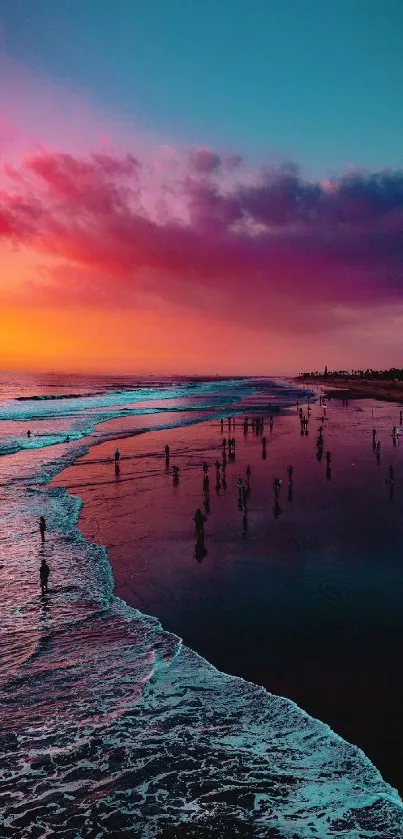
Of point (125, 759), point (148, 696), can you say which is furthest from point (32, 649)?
point (125, 759)

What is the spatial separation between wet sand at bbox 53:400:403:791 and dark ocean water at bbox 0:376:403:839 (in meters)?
0.54

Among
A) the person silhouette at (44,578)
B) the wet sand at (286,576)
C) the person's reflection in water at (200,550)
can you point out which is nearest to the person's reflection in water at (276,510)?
the wet sand at (286,576)

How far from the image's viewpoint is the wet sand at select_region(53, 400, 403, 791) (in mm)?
7941

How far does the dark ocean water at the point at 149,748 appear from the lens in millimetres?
5641

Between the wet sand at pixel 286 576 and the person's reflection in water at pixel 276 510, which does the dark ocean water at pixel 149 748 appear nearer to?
the wet sand at pixel 286 576

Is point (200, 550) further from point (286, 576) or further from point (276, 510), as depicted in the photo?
point (276, 510)

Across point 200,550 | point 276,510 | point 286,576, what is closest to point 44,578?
point 200,550

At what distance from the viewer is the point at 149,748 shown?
681 cm

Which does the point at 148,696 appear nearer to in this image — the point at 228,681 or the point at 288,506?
the point at 228,681

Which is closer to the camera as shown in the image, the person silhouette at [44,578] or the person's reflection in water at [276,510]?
the person silhouette at [44,578]

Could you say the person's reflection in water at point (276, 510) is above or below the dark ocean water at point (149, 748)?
above

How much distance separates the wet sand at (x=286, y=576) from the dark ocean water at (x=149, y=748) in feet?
1.78

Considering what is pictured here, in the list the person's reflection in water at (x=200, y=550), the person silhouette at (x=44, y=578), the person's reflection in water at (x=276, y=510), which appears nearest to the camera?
the person silhouette at (x=44, y=578)

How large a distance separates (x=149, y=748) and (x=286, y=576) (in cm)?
639
